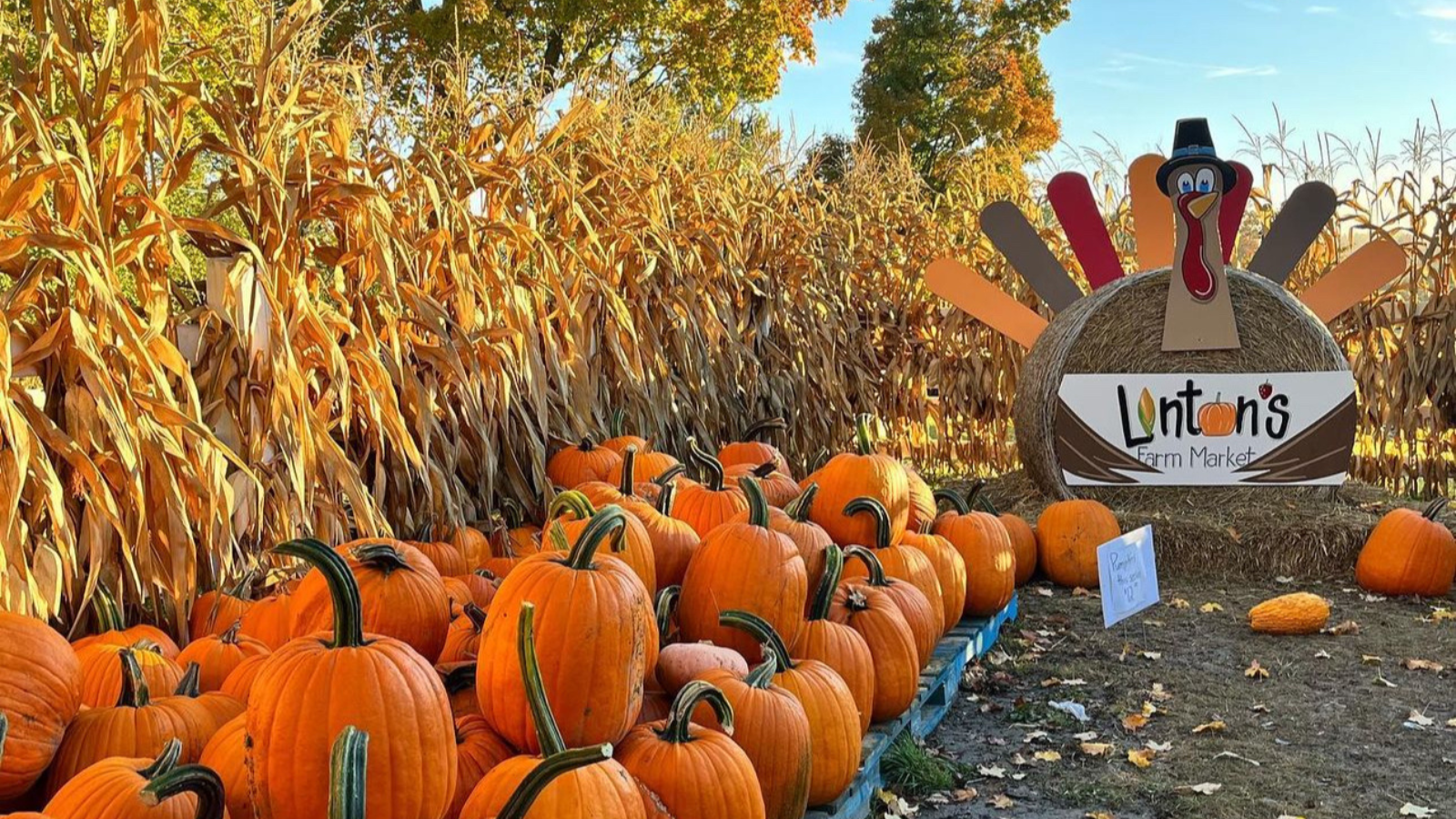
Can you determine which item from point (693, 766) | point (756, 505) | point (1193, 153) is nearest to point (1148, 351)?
point (1193, 153)

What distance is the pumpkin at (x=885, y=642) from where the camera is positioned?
283 cm

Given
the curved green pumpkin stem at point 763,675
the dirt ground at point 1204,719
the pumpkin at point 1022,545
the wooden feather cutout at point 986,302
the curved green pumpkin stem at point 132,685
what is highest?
the wooden feather cutout at point 986,302

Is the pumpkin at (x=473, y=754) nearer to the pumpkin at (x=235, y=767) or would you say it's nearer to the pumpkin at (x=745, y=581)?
the pumpkin at (x=235, y=767)

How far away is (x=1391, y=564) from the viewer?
15.7 feet

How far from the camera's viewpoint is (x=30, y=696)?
1.77m

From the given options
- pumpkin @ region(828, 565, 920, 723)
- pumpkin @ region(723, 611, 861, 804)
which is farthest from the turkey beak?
pumpkin @ region(723, 611, 861, 804)

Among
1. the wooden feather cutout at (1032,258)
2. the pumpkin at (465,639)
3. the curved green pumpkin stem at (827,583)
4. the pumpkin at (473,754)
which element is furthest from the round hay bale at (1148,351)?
the pumpkin at (473,754)

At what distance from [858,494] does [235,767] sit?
2.21 meters

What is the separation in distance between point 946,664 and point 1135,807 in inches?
29.4

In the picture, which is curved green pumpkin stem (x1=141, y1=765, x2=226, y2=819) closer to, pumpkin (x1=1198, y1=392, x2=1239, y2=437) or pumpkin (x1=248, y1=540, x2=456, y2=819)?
pumpkin (x1=248, y1=540, x2=456, y2=819)

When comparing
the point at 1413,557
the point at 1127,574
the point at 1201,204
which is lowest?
the point at 1413,557

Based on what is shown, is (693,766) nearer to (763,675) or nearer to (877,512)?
(763,675)

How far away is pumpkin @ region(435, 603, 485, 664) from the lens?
224 cm

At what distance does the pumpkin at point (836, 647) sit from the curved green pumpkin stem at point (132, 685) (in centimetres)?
139
